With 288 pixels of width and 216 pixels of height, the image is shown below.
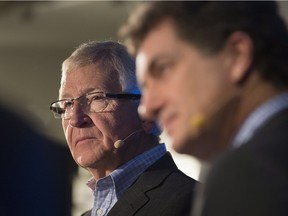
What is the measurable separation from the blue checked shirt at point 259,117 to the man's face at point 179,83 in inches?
2.5

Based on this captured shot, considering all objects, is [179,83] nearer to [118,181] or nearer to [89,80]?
[118,181]

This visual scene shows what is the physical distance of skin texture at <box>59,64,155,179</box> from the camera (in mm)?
2449

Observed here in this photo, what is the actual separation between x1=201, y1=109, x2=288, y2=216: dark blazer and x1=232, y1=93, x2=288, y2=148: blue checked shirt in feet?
0.14

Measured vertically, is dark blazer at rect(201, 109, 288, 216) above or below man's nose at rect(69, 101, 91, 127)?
below

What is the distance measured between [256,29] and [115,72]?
140 centimetres

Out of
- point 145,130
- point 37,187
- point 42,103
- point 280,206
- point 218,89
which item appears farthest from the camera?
point 42,103

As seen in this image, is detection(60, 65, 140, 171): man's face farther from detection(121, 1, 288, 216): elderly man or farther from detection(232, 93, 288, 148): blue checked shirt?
detection(232, 93, 288, 148): blue checked shirt

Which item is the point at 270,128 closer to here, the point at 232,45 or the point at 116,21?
the point at 232,45

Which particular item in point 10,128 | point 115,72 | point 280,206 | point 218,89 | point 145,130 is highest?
point 10,128

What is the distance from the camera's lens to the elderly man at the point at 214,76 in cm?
111

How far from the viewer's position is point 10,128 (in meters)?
4.67

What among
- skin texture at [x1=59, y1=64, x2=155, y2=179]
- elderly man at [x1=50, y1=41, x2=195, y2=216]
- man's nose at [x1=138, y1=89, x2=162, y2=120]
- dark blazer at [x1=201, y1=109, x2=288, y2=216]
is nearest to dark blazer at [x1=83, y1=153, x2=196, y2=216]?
elderly man at [x1=50, y1=41, x2=195, y2=216]

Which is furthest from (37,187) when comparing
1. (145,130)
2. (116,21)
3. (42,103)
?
(145,130)

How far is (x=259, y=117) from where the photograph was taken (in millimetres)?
1123
